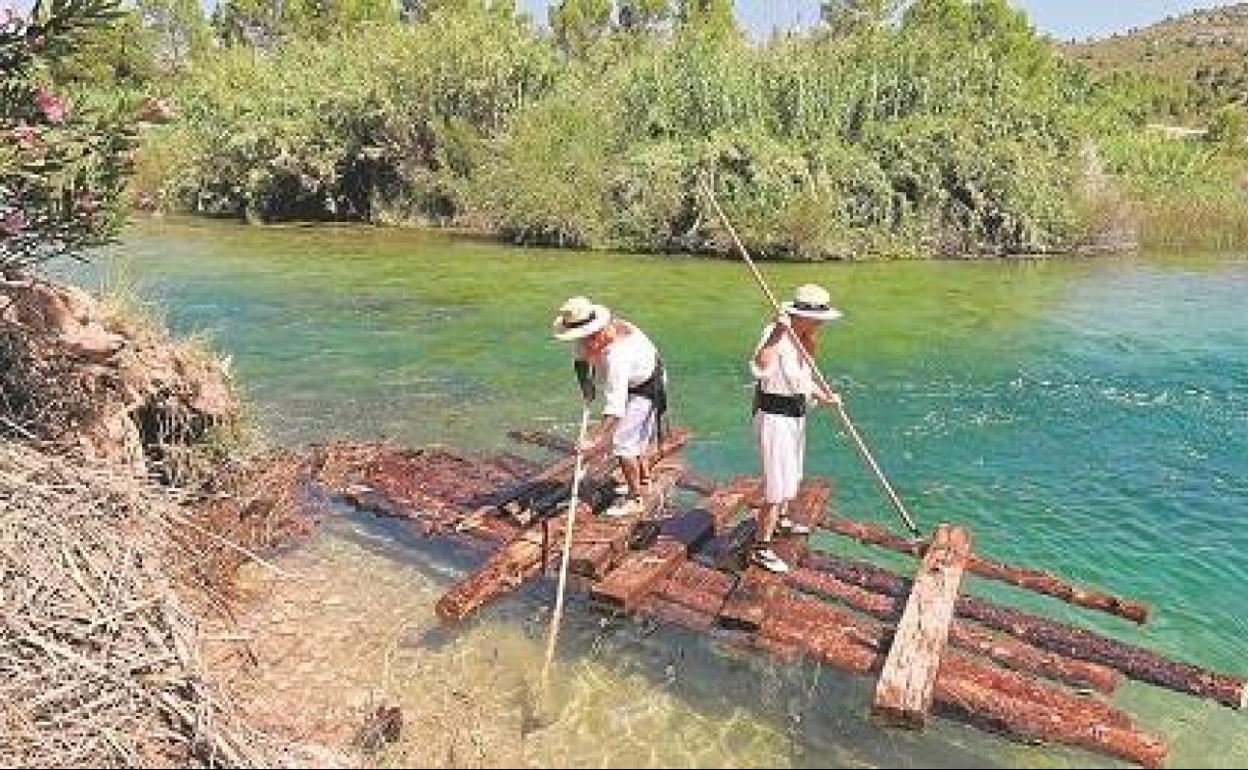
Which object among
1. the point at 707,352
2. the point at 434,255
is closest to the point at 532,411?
the point at 707,352

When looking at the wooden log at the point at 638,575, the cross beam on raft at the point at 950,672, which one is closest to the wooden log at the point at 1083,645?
the cross beam on raft at the point at 950,672

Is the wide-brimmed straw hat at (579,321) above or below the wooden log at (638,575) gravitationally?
above

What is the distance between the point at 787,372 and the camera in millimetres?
7707

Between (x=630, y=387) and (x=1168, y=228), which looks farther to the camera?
(x=1168, y=228)

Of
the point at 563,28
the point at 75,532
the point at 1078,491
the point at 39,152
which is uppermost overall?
the point at 563,28

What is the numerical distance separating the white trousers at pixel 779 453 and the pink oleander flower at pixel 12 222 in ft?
15.9

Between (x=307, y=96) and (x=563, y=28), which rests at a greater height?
(x=563, y=28)

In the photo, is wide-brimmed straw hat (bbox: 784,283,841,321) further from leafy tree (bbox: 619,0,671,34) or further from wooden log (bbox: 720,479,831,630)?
leafy tree (bbox: 619,0,671,34)

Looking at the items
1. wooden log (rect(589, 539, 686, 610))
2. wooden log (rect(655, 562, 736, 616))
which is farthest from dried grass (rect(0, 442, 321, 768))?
wooden log (rect(655, 562, 736, 616))

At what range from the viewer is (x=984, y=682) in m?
6.71

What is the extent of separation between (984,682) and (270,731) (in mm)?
3971

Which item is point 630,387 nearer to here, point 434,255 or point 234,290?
point 234,290

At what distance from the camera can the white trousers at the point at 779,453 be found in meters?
7.82

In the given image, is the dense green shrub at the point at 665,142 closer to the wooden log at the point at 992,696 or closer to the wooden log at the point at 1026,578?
the wooden log at the point at 1026,578
